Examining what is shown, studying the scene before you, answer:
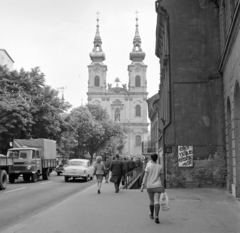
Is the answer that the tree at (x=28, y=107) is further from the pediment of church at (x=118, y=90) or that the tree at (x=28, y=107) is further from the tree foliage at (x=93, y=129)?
the pediment of church at (x=118, y=90)

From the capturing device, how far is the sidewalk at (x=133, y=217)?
7309 millimetres

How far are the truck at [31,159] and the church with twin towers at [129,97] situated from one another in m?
66.0

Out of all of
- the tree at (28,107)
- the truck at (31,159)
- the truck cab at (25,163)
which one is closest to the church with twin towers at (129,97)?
the tree at (28,107)

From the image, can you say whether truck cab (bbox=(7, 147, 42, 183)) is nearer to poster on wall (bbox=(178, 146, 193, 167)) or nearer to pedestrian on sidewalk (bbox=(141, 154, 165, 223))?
poster on wall (bbox=(178, 146, 193, 167))

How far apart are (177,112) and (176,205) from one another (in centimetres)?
645

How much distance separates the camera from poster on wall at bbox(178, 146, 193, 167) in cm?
1566

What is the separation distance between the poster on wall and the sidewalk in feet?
11.6

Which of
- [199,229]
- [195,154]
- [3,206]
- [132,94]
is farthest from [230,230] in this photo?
[132,94]

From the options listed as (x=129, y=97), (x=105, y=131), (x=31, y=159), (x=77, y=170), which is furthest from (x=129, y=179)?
(x=129, y=97)

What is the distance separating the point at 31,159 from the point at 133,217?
1509cm

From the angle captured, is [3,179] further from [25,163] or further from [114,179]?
[114,179]

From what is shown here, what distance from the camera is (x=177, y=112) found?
641 inches

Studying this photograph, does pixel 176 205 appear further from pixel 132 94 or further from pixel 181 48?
pixel 132 94

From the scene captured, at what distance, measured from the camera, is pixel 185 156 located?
1575cm
